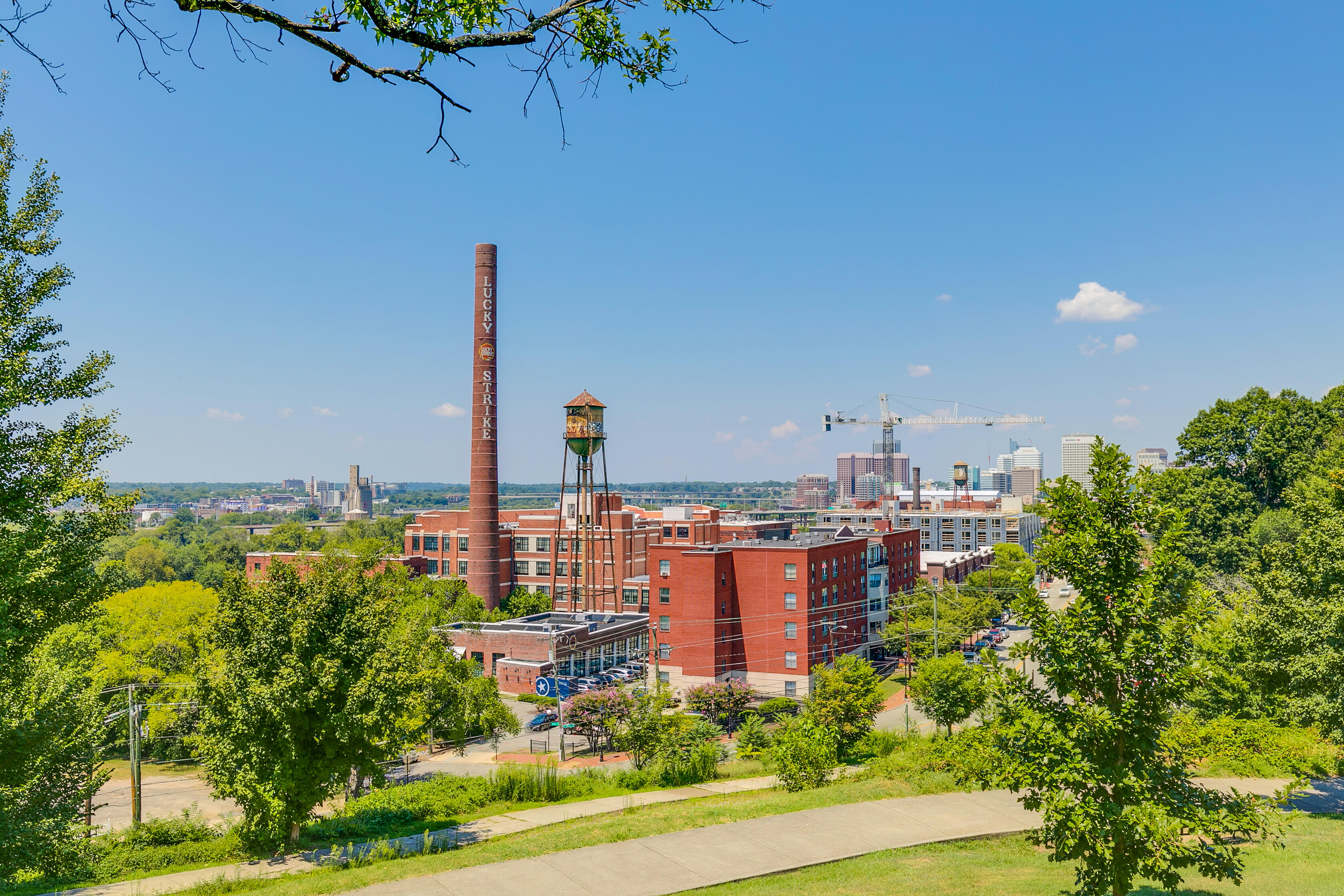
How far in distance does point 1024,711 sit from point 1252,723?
1911 cm

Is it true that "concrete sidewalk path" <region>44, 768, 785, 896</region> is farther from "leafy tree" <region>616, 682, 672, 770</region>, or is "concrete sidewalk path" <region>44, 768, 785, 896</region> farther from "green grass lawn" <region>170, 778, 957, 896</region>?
"leafy tree" <region>616, 682, 672, 770</region>

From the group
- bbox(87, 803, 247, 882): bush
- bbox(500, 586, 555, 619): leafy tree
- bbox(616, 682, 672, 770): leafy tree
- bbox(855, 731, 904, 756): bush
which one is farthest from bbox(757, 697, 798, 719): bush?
bbox(87, 803, 247, 882): bush

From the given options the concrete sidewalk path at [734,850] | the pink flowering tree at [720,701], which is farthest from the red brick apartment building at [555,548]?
the concrete sidewalk path at [734,850]

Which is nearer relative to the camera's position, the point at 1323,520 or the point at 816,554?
the point at 1323,520

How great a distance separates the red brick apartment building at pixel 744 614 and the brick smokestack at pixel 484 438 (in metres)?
18.7

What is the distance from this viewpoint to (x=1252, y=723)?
2397 centimetres

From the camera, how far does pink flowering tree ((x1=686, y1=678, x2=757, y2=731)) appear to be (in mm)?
46875

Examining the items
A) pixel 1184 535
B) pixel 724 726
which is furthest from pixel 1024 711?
pixel 724 726

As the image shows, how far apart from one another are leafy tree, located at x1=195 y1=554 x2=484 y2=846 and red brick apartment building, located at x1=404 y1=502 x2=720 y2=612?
5380 cm

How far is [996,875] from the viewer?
15.1m

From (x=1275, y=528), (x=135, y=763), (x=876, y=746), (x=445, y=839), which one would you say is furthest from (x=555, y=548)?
(x=445, y=839)

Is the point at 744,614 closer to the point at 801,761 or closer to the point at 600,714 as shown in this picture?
the point at 600,714

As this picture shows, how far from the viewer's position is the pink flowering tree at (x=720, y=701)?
46.9 meters

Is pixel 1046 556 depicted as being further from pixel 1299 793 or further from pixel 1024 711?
pixel 1299 793
